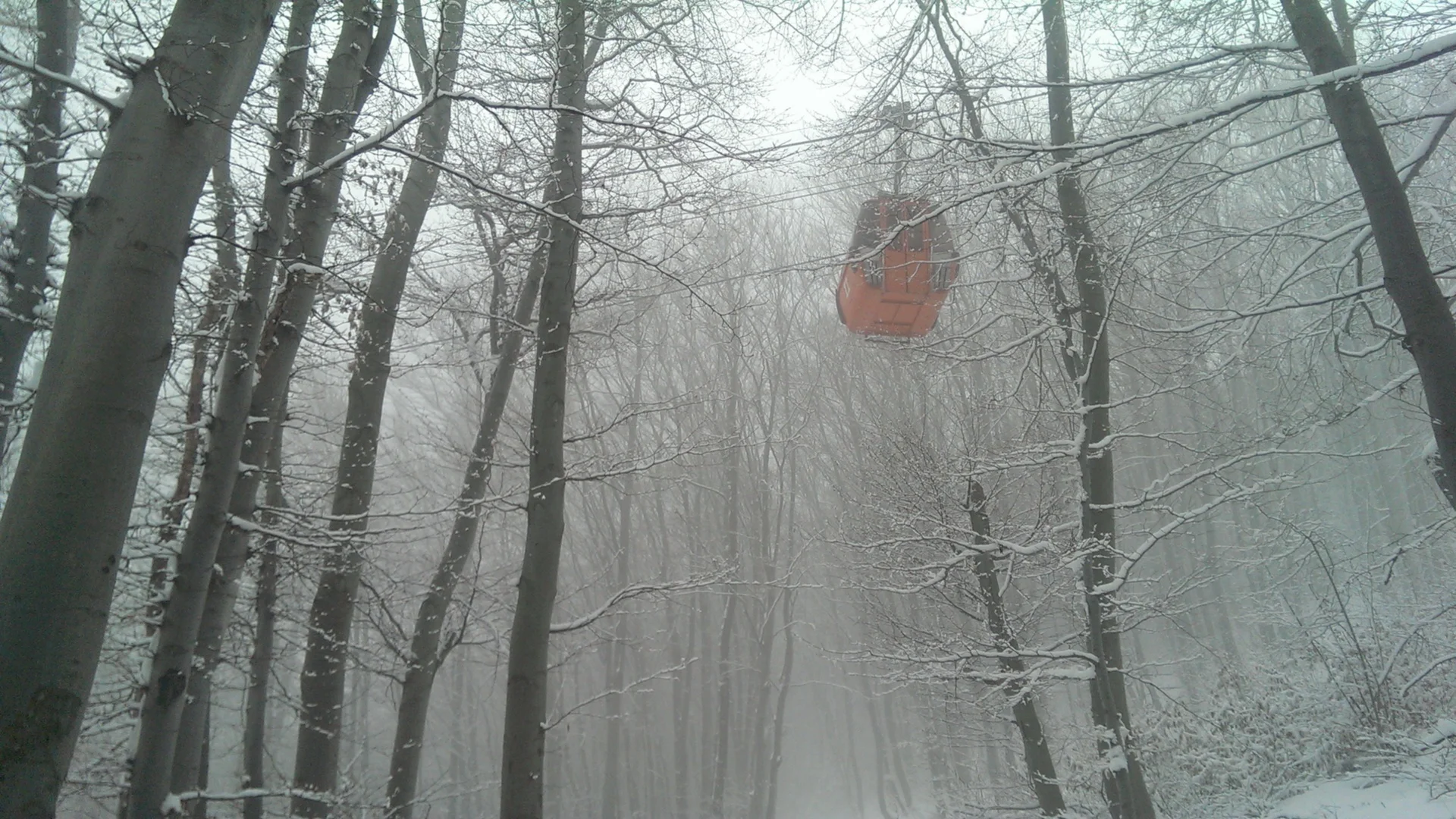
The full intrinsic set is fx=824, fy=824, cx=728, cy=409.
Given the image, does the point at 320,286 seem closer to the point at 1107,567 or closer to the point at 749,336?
the point at 1107,567

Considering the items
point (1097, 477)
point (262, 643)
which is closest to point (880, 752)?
point (1097, 477)

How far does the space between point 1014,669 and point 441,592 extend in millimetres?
5221

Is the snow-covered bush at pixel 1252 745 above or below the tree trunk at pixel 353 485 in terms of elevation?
below

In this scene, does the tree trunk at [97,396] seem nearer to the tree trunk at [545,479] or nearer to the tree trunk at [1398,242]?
the tree trunk at [545,479]

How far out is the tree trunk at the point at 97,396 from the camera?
2.10m

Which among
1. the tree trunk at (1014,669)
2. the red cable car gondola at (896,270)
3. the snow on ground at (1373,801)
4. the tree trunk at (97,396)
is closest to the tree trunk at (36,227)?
the tree trunk at (97,396)

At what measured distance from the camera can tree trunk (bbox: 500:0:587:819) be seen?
476 centimetres

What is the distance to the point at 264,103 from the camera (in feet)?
16.1

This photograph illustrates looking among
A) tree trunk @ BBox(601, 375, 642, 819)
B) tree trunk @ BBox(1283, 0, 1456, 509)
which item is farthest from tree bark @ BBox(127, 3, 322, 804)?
tree trunk @ BBox(601, 375, 642, 819)

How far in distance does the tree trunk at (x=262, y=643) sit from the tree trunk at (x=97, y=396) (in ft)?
13.3

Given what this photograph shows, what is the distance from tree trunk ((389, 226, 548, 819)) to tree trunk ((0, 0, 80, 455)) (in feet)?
10.1

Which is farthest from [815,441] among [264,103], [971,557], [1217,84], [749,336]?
[264,103]

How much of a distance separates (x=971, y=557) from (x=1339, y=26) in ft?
16.4

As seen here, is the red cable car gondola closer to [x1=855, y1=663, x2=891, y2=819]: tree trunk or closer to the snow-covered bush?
the snow-covered bush
